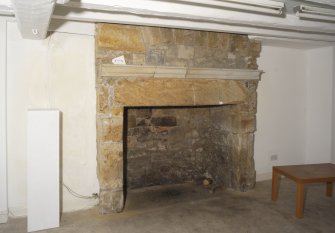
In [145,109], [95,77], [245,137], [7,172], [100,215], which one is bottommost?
[100,215]

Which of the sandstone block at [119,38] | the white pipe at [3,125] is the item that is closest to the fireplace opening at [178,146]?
the sandstone block at [119,38]

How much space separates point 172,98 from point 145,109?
94 cm

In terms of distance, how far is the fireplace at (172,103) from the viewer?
9.37ft

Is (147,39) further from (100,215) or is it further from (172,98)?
(100,215)

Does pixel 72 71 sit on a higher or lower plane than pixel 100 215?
higher

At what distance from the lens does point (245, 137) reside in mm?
3658

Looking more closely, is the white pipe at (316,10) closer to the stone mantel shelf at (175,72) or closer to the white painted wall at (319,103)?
the stone mantel shelf at (175,72)

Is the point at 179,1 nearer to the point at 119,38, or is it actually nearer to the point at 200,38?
the point at 119,38

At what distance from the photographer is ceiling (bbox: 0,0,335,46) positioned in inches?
81.4

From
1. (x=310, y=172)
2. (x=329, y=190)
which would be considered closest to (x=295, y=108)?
(x=329, y=190)

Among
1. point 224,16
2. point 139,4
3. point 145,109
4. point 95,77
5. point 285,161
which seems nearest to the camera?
point 139,4

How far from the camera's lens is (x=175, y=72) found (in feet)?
9.97

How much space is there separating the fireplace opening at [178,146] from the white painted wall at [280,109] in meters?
0.57

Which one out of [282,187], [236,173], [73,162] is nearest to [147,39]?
[73,162]
